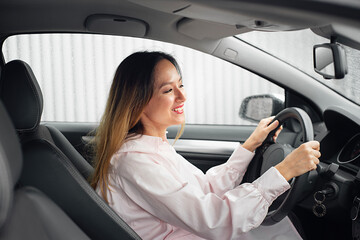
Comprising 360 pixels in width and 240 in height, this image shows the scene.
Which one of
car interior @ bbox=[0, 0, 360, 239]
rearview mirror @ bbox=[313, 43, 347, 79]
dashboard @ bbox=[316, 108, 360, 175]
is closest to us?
car interior @ bbox=[0, 0, 360, 239]

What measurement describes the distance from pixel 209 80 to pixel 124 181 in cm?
212

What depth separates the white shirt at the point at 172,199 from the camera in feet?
4.90

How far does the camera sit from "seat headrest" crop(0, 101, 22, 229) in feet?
2.74

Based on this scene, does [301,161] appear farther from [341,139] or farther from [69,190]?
[69,190]

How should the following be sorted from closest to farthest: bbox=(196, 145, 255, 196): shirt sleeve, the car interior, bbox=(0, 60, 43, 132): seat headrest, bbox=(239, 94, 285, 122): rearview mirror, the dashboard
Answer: the car interior < bbox=(0, 60, 43, 132): seat headrest < the dashboard < bbox=(196, 145, 255, 196): shirt sleeve < bbox=(239, 94, 285, 122): rearview mirror

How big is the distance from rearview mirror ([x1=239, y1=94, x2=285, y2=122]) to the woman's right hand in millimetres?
1182

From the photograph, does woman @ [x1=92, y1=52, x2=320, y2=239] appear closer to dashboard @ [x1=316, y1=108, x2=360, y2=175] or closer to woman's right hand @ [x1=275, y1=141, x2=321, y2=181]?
woman's right hand @ [x1=275, y1=141, x2=321, y2=181]

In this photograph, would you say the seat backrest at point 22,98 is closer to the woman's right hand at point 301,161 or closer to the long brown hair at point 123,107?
the long brown hair at point 123,107

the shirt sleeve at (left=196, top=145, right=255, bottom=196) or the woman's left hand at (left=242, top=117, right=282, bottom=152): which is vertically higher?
the woman's left hand at (left=242, top=117, right=282, bottom=152)

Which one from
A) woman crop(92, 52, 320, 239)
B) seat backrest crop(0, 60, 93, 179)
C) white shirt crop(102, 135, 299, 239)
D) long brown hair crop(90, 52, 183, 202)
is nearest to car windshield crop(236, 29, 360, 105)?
woman crop(92, 52, 320, 239)

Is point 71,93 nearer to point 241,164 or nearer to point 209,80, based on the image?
point 209,80

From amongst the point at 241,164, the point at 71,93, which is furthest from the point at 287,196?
the point at 71,93

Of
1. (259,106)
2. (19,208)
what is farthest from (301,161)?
(259,106)

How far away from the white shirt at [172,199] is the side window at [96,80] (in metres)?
1.64
